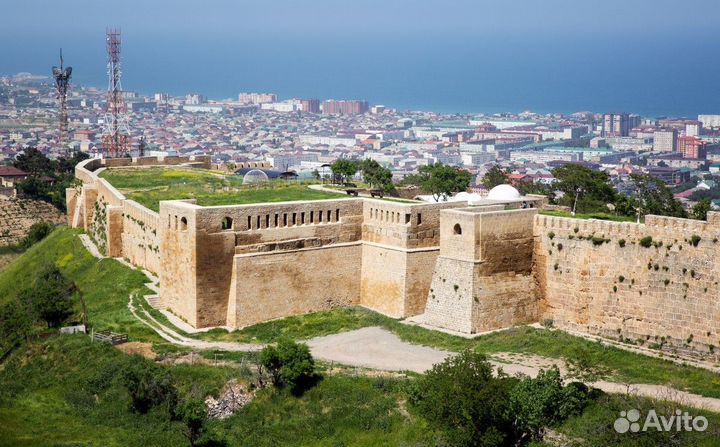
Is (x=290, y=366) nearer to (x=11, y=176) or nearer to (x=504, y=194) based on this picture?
(x=504, y=194)

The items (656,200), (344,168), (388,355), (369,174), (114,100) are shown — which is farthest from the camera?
(114,100)

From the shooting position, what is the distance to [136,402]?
25.8 meters

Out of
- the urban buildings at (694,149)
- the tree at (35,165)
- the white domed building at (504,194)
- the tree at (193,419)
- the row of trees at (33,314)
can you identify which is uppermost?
the white domed building at (504,194)

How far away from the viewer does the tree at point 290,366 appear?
2533 centimetres

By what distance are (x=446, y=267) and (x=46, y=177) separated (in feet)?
135

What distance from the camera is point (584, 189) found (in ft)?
127

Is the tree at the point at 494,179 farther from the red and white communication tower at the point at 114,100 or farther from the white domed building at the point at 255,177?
the red and white communication tower at the point at 114,100

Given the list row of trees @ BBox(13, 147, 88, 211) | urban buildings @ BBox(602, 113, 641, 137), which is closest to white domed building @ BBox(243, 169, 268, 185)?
row of trees @ BBox(13, 147, 88, 211)

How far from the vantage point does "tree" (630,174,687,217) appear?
36.1 m

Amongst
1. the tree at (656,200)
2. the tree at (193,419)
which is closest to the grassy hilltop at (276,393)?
the tree at (193,419)

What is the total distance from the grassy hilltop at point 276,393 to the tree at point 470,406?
0.52m

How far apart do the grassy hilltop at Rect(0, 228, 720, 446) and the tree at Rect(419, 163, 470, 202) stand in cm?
870

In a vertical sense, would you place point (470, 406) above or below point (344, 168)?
below

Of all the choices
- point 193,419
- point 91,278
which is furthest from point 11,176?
point 193,419
